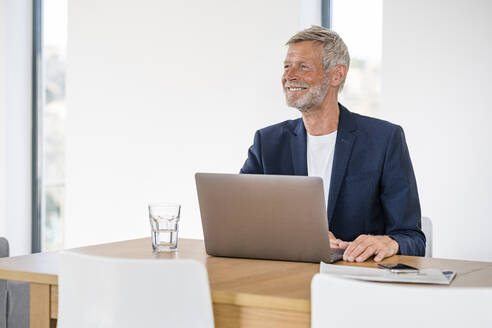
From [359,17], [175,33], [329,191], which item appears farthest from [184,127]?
[329,191]

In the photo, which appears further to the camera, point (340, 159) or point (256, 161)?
point (256, 161)

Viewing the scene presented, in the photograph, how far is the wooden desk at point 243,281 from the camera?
1.31 meters

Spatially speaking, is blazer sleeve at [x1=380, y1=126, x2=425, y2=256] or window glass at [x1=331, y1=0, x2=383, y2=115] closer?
blazer sleeve at [x1=380, y1=126, x2=425, y2=256]

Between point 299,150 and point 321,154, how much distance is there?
90 millimetres

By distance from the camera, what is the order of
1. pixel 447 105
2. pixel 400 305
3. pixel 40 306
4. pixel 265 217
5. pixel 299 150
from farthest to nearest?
pixel 447 105
pixel 299 150
pixel 265 217
pixel 40 306
pixel 400 305

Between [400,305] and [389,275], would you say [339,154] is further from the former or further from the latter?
[400,305]

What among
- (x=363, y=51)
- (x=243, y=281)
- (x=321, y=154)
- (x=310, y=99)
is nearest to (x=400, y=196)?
(x=321, y=154)

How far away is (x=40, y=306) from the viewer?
5.25 ft

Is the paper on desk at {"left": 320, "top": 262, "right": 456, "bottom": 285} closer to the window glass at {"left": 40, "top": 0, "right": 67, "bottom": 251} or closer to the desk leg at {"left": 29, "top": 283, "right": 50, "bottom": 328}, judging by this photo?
the desk leg at {"left": 29, "top": 283, "right": 50, "bottom": 328}

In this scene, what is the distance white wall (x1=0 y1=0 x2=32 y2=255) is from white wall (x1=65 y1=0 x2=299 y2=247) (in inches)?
23.7

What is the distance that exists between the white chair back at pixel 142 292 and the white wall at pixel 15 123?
13.4 feet

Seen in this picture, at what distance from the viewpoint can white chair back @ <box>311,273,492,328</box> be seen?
0.96m

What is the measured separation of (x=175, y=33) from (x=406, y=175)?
Result: 7.90 feet

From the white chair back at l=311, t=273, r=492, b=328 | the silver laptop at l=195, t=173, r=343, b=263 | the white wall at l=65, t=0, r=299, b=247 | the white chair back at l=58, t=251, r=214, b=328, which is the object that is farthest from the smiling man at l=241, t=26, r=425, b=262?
the white wall at l=65, t=0, r=299, b=247
